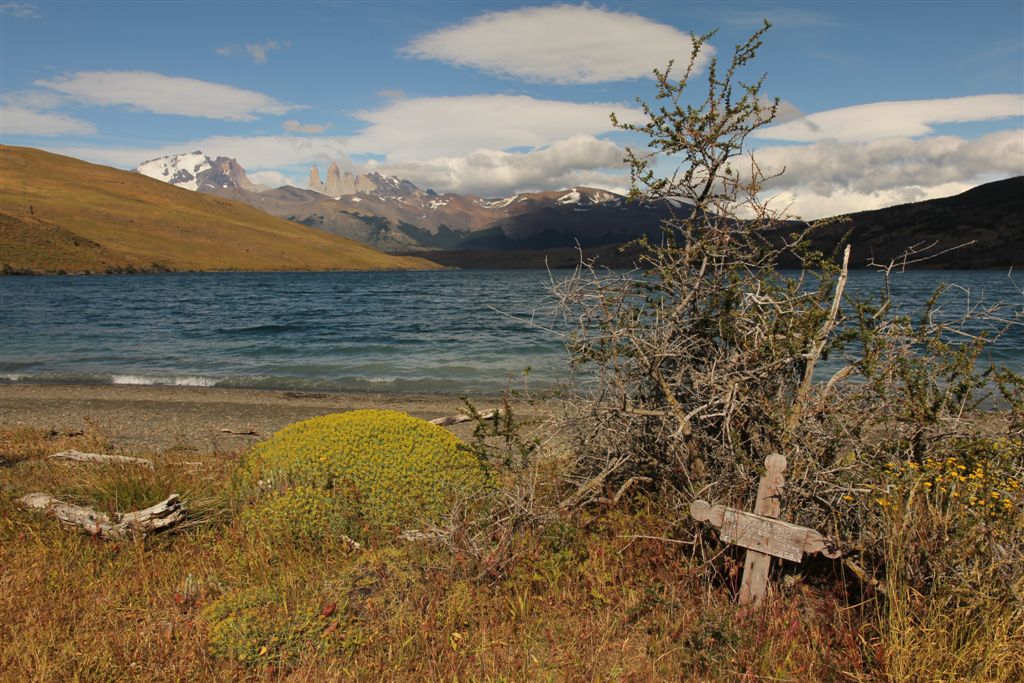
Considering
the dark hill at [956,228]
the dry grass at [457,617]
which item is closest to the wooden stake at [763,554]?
the dry grass at [457,617]

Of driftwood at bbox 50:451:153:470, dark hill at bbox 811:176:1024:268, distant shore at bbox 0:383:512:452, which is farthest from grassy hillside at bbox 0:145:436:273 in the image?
dark hill at bbox 811:176:1024:268

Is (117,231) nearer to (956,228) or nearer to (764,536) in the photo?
(764,536)

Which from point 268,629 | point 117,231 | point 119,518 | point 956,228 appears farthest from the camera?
point 117,231

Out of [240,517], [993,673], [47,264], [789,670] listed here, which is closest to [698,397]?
[789,670]

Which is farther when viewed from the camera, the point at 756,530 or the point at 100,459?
the point at 100,459

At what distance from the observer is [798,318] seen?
5648 millimetres

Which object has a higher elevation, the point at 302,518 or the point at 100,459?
the point at 302,518

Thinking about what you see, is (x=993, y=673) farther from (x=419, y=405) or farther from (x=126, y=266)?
(x=126, y=266)

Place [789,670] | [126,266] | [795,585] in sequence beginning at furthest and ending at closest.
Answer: [126,266]
[795,585]
[789,670]

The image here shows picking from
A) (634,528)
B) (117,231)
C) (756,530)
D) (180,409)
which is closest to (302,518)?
(634,528)

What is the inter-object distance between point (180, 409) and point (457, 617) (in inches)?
547

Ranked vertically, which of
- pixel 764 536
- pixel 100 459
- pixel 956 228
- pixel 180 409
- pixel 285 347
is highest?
pixel 956 228

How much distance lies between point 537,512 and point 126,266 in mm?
129015

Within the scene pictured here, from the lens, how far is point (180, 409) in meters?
15.6
